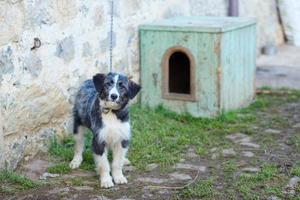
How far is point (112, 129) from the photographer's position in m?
4.88

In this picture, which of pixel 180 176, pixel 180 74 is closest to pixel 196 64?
pixel 180 74

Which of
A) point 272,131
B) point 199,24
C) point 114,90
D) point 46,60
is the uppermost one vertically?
point 199,24

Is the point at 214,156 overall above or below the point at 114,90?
below

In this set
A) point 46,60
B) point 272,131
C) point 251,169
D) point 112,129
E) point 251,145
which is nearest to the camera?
point 112,129

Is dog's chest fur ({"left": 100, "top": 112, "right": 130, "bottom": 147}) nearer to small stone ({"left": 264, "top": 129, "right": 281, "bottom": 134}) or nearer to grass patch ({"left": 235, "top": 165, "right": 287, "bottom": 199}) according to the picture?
grass patch ({"left": 235, "top": 165, "right": 287, "bottom": 199})

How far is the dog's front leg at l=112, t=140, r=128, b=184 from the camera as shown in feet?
16.3

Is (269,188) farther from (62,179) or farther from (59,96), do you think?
(59,96)

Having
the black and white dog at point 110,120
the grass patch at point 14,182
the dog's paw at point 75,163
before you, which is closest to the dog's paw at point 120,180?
the black and white dog at point 110,120

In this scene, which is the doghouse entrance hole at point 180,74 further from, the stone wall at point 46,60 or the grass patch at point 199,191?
the grass patch at point 199,191

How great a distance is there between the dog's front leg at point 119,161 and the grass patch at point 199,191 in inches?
20.8

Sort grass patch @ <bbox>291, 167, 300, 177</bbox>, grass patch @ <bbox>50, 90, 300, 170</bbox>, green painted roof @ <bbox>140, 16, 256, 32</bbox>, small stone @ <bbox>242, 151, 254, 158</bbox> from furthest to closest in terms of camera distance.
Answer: green painted roof @ <bbox>140, 16, 256, 32</bbox>
small stone @ <bbox>242, 151, 254, 158</bbox>
grass patch @ <bbox>50, 90, 300, 170</bbox>
grass patch @ <bbox>291, 167, 300, 177</bbox>

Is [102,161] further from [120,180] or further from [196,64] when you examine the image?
[196,64]

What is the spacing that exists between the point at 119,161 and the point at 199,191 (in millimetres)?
712

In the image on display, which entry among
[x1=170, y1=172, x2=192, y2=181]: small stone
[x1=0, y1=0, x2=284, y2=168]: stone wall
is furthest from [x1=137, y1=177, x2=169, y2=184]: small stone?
[x1=0, y1=0, x2=284, y2=168]: stone wall
